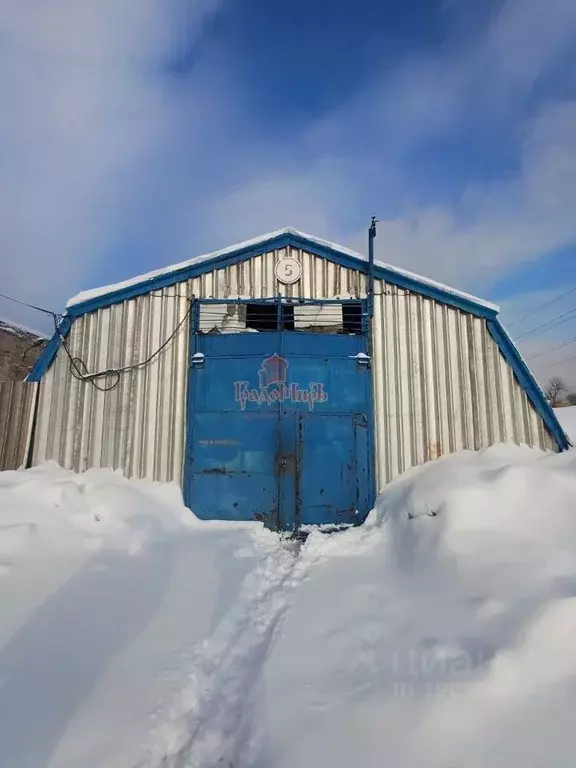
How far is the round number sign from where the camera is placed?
8391mm

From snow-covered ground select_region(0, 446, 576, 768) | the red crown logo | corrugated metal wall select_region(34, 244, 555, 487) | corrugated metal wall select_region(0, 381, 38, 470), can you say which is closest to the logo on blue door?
the red crown logo

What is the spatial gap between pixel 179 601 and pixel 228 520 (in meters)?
3.58

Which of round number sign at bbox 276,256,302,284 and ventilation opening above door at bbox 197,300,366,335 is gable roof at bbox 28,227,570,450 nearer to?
round number sign at bbox 276,256,302,284

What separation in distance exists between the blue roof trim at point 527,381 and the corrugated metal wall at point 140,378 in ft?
8.45

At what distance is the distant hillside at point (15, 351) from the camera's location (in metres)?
13.8

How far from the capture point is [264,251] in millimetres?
8438

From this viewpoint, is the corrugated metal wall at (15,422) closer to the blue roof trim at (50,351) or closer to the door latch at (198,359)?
the blue roof trim at (50,351)

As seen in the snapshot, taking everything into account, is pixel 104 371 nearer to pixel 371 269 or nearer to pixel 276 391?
pixel 276 391

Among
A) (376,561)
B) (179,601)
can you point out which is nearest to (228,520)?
(376,561)

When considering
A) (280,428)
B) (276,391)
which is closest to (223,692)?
(280,428)

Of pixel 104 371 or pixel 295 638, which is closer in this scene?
pixel 295 638

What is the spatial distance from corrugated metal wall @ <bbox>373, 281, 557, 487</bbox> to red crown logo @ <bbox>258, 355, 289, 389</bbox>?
1674mm

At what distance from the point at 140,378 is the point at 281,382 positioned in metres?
2.56

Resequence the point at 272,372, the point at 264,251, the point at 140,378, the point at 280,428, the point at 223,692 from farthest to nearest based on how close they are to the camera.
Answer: the point at 264,251, the point at 140,378, the point at 272,372, the point at 280,428, the point at 223,692
